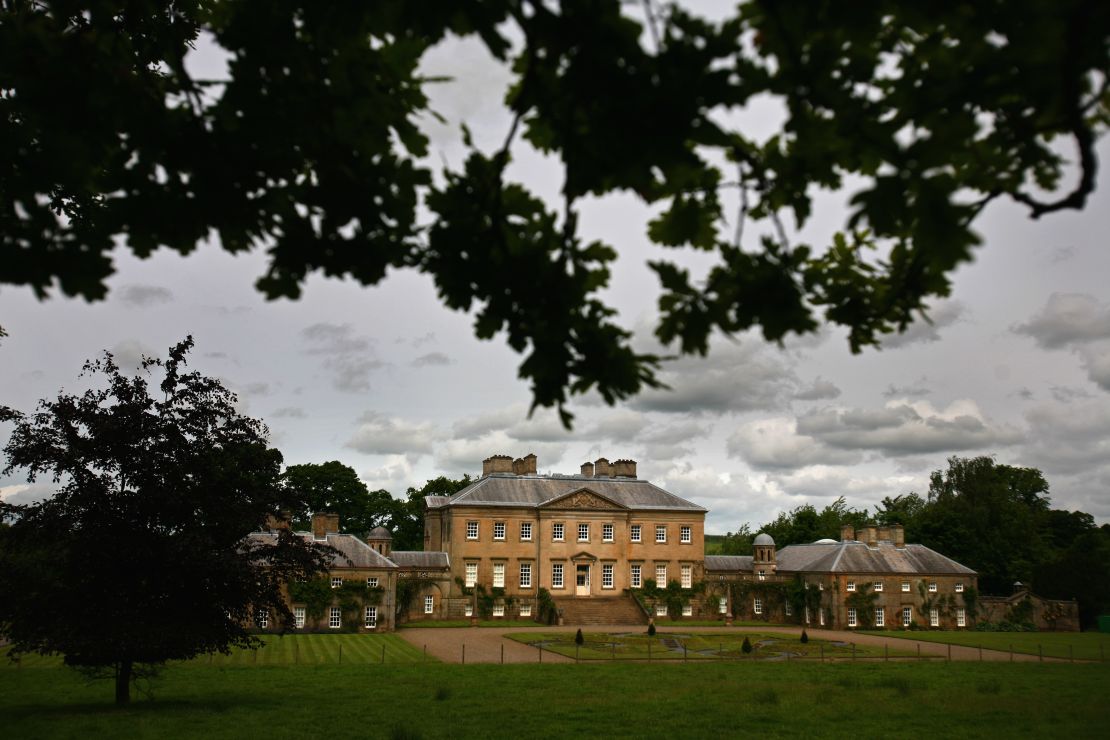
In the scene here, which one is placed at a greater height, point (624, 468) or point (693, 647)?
point (624, 468)

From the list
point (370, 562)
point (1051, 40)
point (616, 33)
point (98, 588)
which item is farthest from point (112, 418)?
point (370, 562)

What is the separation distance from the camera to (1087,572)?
5653cm

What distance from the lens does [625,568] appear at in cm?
5859

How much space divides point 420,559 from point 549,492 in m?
9.99

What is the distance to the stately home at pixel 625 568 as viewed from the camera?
54.3 metres

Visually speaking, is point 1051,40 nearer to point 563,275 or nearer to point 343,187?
point 563,275

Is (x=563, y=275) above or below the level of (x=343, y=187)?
below

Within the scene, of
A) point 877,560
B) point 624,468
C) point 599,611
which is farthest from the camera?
point 624,468

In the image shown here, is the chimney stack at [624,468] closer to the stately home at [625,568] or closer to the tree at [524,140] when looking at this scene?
the stately home at [625,568]

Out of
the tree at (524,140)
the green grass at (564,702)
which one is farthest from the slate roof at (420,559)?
the tree at (524,140)

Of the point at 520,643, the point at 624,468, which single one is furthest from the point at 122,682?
the point at 624,468

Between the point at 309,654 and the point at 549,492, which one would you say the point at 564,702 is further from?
the point at 549,492

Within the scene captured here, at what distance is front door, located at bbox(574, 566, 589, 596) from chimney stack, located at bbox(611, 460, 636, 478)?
788 cm

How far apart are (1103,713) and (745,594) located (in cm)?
4003
